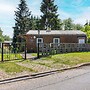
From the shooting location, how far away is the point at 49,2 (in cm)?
6259

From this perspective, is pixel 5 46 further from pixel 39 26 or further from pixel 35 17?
pixel 35 17

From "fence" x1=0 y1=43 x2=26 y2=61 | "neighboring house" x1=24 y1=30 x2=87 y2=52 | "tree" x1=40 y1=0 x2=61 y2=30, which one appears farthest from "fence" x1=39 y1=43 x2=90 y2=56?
"tree" x1=40 y1=0 x2=61 y2=30

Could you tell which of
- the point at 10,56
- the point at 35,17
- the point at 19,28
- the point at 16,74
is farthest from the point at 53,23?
the point at 16,74

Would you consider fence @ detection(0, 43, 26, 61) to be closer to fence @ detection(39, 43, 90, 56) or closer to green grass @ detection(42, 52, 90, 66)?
green grass @ detection(42, 52, 90, 66)

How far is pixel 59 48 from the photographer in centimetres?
2516

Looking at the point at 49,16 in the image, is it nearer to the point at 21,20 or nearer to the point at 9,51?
the point at 21,20

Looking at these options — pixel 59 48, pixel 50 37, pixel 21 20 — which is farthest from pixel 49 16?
pixel 59 48

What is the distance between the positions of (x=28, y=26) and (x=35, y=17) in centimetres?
2569

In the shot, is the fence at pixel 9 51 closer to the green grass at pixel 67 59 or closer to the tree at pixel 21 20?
the green grass at pixel 67 59

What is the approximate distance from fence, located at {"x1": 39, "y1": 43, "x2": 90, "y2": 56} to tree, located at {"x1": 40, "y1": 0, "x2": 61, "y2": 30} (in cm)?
2997

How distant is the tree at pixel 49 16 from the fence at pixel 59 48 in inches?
1180

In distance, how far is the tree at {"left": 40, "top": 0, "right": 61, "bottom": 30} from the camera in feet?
198

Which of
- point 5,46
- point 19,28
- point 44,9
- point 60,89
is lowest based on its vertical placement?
point 60,89

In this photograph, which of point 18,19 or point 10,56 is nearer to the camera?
point 10,56
